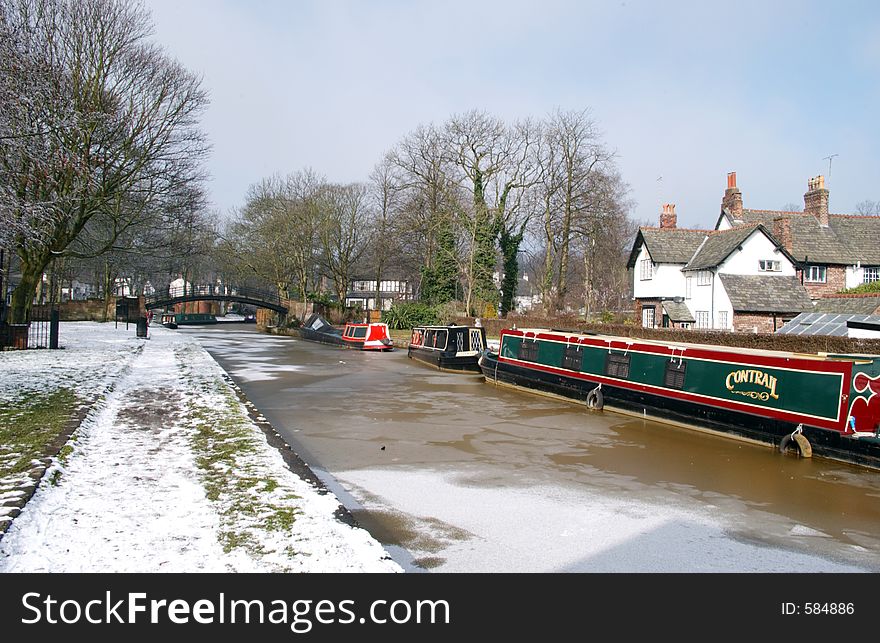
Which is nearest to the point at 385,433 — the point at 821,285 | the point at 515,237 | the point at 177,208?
the point at 177,208

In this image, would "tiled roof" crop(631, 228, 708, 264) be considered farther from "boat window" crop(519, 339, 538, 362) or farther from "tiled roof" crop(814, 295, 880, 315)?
"boat window" crop(519, 339, 538, 362)

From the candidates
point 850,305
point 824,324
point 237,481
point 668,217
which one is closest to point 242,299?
point 668,217

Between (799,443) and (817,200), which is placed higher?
(817,200)

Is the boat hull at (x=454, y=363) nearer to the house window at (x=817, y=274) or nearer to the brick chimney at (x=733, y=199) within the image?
the house window at (x=817, y=274)

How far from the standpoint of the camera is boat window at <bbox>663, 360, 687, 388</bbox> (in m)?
12.9

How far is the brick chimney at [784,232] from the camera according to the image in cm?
3312

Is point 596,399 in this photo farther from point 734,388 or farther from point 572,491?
point 572,491

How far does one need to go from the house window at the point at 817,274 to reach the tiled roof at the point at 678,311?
19.2 ft

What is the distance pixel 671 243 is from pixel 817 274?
278 inches

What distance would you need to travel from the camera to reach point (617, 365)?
14688mm

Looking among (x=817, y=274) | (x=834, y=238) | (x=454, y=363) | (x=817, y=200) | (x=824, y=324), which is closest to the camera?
(x=824, y=324)
